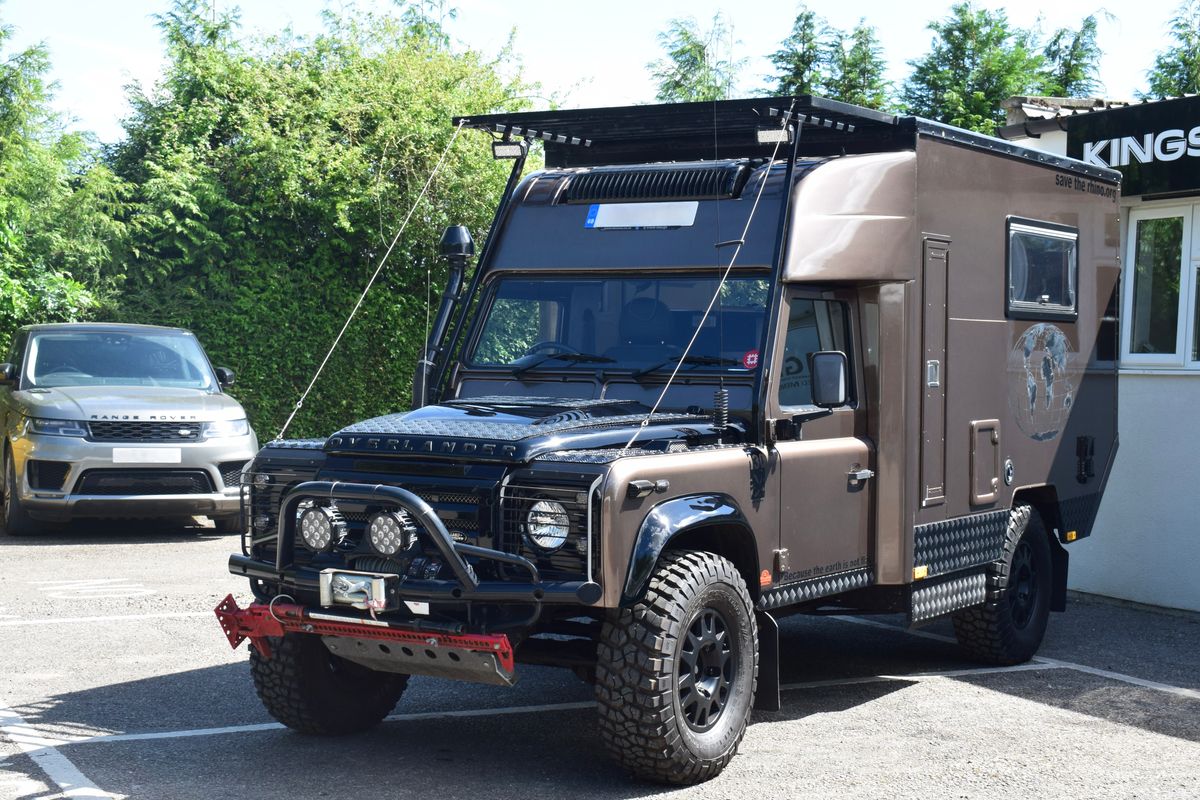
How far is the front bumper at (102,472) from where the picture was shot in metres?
13.3

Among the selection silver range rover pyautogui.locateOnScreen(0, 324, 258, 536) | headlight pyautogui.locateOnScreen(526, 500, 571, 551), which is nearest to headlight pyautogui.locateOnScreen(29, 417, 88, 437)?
silver range rover pyautogui.locateOnScreen(0, 324, 258, 536)

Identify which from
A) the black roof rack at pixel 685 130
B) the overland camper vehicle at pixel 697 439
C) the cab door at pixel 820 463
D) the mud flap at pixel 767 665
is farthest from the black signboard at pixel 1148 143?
the mud flap at pixel 767 665

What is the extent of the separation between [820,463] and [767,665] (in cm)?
101

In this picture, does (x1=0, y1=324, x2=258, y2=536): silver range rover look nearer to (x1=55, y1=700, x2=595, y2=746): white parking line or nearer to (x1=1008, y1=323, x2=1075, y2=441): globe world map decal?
(x1=55, y1=700, x2=595, y2=746): white parking line

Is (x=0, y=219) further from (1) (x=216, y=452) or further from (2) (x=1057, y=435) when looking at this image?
(2) (x=1057, y=435)

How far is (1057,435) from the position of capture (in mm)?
9305

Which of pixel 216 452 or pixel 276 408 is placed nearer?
pixel 216 452

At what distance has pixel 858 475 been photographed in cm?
737

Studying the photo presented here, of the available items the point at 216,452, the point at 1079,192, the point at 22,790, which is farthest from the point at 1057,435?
the point at 216,452

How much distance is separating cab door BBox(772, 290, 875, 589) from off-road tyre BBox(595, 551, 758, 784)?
0.71 metres

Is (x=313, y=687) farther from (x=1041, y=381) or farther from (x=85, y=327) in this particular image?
(x=85, y=327)

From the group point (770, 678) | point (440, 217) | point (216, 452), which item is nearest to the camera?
point (770, 678)

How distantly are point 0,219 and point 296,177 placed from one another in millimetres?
3226

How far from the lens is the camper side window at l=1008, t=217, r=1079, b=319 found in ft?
28.8
